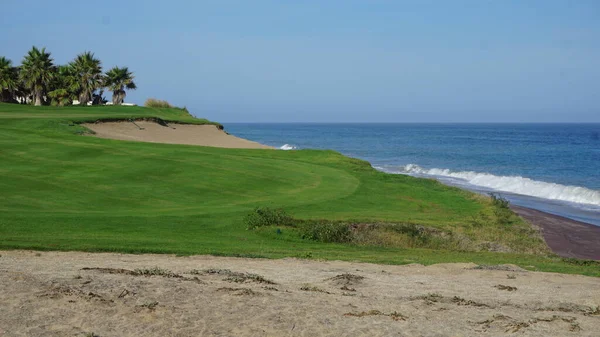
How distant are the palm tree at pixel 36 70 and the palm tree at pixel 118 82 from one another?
9716mm

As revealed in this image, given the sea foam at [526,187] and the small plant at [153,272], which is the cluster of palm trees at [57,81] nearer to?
the sea foam at [526,187]

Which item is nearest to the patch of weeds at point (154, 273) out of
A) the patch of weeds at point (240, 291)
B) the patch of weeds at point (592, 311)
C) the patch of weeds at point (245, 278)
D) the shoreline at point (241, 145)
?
the patch of weeds at point (245, 278)

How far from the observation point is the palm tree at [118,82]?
3364 inches

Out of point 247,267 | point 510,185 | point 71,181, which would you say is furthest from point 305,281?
point 510,185

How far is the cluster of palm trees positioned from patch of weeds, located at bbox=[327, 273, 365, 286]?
67.9m

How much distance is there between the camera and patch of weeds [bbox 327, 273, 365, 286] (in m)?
13.0

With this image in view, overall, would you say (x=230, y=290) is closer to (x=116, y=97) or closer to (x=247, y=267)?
(x=247, y=267)

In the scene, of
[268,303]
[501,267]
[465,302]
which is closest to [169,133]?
[501,267]

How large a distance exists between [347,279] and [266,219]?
758cm

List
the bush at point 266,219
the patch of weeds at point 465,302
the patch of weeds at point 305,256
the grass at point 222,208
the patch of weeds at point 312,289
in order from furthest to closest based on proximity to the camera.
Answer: the bush at point 266,219, the grass at point 222,208, the patch of weeds at point 305,256, the patch of weeds at point 312,289, the patch of weeds at point 465,302

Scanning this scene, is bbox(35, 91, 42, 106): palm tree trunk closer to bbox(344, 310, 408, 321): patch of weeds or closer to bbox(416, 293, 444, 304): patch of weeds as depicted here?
bbox(416, 293, 444, 304): patch of weeds

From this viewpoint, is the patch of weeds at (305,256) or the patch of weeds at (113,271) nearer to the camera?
the patch of weeds at (113,271)

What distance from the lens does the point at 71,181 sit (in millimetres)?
24891

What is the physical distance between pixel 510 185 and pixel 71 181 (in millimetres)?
34901
